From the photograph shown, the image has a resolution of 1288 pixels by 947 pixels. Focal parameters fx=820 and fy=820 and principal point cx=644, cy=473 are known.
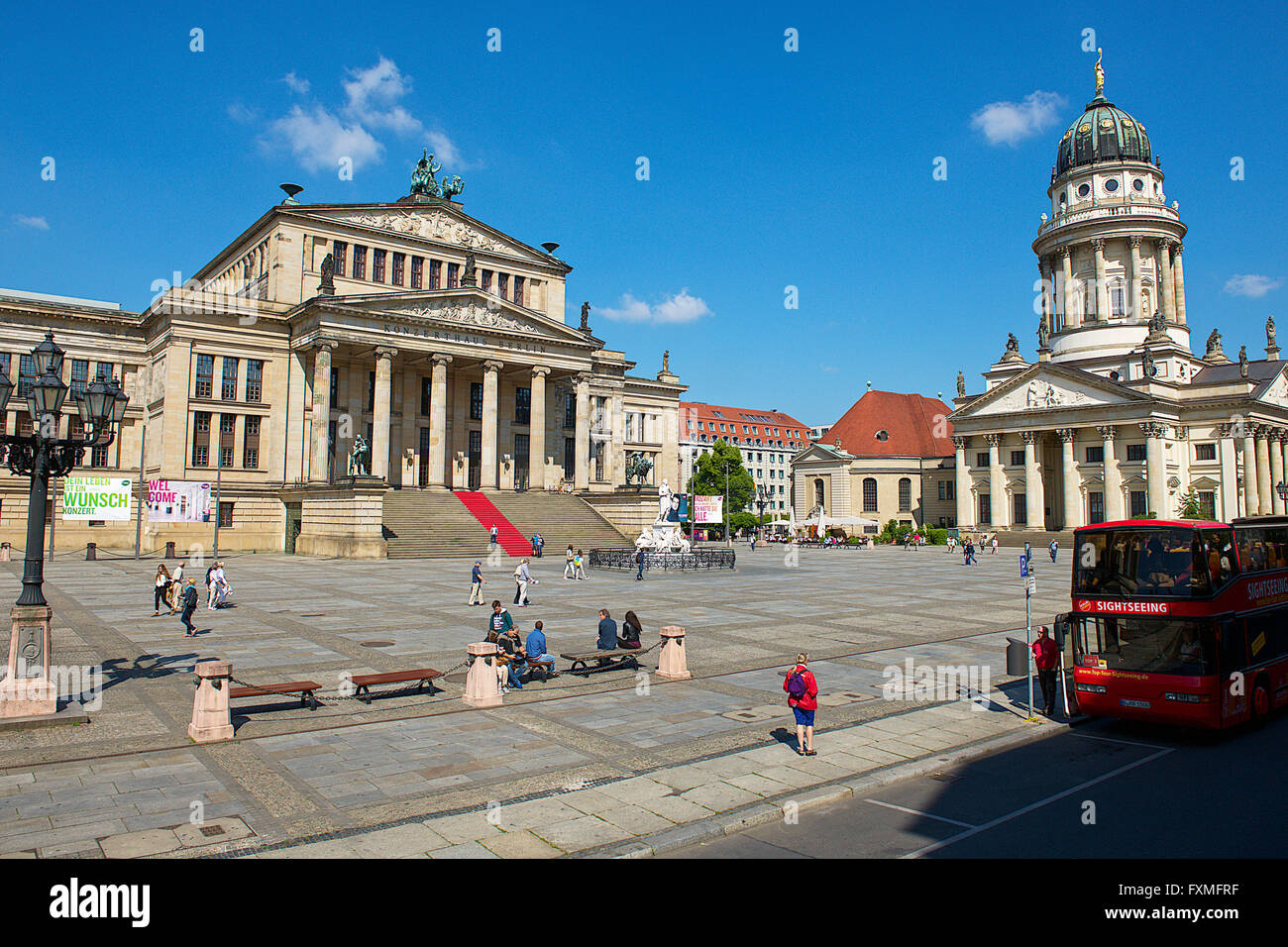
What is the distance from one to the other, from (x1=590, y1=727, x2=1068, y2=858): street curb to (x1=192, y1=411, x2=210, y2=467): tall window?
53871 millimetres

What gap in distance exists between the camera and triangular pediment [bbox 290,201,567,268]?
191ft

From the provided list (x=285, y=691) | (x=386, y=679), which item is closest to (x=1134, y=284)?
(x=386, y=679)

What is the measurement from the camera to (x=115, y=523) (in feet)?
174

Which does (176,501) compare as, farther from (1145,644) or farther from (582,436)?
(1145,644)

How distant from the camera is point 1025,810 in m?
9.40

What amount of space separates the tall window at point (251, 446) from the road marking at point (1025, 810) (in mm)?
55629

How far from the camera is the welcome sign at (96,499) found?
46250mm

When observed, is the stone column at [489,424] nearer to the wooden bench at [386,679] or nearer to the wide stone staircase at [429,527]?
the wide stone staircase at [429,527]

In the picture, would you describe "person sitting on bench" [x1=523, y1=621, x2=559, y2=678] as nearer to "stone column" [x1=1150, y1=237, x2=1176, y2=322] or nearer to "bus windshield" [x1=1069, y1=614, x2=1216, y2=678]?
"bus windshield" [x1=1069, y1=614, x2=1216, y2=678]
